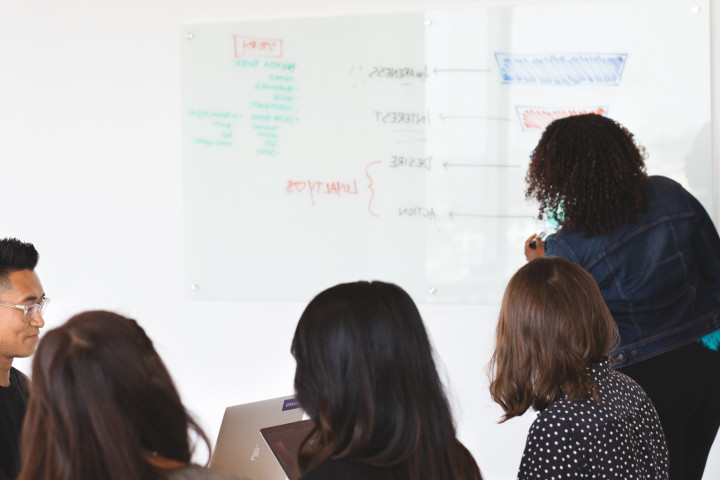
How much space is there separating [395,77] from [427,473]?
1954 mm

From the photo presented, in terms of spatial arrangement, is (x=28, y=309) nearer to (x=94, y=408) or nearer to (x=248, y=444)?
(x=248, y=444)

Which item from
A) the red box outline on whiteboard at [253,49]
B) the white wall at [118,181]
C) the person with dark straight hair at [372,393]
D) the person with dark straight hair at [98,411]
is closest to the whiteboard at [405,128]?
the red box outline on whiteboard at [253,49]

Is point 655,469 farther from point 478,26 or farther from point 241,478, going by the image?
point 478,26

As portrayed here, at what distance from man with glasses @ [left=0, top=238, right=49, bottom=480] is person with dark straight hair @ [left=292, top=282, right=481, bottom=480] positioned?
936 millimetres

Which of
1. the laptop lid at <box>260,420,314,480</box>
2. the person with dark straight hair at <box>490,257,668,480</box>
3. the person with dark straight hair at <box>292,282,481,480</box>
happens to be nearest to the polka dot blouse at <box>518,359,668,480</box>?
the person with dark straight hair at <box>490,257,668,480</box>

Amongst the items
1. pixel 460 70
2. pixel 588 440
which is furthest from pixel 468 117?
pixel 588 440

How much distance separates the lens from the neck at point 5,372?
176 centimetres

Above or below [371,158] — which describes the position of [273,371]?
below

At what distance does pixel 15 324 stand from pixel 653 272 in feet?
5.29

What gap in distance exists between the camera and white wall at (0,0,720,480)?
3.03 m

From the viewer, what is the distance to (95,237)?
3.14 meters

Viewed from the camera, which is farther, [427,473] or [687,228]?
[687,228]

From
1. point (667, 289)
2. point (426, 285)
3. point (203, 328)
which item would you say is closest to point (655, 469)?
point (667, 289)

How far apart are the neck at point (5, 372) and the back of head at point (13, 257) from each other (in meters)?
0.20
